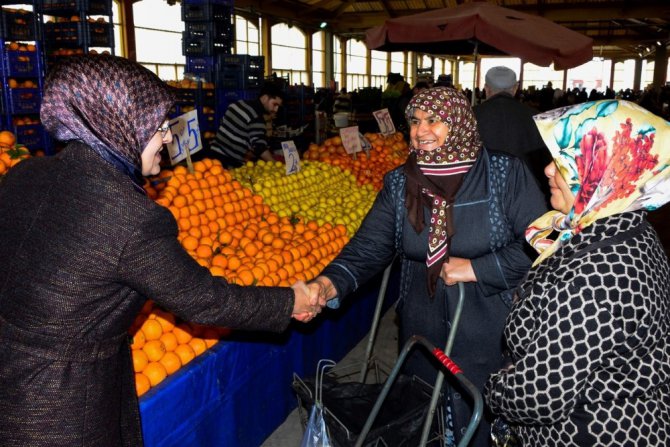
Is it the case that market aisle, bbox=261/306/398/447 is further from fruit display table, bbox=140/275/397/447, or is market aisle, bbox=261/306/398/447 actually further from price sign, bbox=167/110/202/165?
price sign, bbox=167/110/202/165

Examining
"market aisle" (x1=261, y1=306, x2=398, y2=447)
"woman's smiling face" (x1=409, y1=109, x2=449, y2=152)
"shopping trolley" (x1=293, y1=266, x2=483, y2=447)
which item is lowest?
"market aisle" (x1=261, y1=306, x2=398, y2=447)

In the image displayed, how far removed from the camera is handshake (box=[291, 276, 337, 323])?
204 cm

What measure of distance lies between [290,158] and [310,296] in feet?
8.79

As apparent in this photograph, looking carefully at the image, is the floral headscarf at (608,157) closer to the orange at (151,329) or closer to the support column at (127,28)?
the orange at (151,329)

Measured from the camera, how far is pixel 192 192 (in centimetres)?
356

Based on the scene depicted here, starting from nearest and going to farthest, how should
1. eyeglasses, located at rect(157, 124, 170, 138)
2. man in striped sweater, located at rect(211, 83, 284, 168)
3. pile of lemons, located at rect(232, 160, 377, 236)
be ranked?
eyeglasses, located at rect(157, 124, 170, 138), pile of lemons, located at rect(232, 160, 377, 236), man in striped sweater, located at rect(211, 83, 284, 168)

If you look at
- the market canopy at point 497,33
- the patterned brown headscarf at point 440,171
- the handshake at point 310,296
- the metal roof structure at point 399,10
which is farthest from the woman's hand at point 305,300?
the metal roof structure at point 399,10

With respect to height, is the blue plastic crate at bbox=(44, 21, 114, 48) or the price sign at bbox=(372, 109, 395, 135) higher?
the blue plastic crate at bbox=(44, 21, 114, 48)

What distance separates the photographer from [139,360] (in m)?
2.31

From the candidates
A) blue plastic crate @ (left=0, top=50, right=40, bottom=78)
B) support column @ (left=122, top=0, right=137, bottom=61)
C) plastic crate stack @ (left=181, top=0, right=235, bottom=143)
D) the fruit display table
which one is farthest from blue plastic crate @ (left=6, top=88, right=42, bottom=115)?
support column @ (left=122, top=0, right=137, bottom=61)

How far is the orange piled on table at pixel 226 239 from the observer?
254cm

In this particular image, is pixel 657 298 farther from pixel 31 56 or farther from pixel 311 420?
pixel 31 56

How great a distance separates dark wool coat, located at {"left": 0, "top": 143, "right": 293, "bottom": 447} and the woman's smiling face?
3.77 ft

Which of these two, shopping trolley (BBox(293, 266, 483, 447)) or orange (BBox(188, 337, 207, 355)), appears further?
orange (BBox(188, 337, 207, 355))
